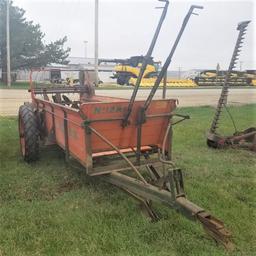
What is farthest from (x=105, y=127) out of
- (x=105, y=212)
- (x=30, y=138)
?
(x=30, y=138)

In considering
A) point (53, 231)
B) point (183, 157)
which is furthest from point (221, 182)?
point (53, 231)

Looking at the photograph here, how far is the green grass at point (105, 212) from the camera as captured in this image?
119 inches

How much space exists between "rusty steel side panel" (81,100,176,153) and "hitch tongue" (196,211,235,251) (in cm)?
148

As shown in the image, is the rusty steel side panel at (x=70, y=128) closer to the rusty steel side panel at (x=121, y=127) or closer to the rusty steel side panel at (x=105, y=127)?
the rusty steel side panel at (x=105, y=127)

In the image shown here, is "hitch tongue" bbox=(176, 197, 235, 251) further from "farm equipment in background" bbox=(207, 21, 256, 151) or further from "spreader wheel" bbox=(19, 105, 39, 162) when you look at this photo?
"farm equipment in background" bbox=(207, 21, 256, 151)

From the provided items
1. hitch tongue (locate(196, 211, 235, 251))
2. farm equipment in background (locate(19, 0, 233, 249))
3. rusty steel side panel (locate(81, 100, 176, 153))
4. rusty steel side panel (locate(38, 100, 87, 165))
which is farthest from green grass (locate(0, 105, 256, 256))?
rusty steel side panel (locate(81, 100, 176, 153))

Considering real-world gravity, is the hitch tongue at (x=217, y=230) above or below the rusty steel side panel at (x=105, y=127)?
below

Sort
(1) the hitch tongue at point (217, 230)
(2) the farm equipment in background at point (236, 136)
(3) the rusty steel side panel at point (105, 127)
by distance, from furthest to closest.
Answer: (2) the farm equipment in background at point (236, 136)
(3) the rusty steel side panel at point (105, 127)
(1) the hitch tongue at point (217, 230)

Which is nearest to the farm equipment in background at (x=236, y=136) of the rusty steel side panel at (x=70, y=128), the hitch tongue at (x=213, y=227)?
the rusty steel side panel at (x=70, y=128)

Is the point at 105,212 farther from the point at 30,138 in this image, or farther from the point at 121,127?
the point at 30,138

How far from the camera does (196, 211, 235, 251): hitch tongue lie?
2.82 m

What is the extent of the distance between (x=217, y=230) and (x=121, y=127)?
163cm

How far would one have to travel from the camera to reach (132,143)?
4.26 m

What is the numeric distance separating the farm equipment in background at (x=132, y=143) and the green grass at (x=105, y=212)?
226mm
